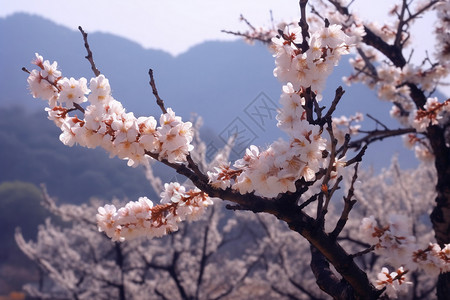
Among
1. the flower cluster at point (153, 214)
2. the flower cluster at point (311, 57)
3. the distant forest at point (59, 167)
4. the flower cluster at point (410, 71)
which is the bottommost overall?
the flower cluster at point (153, 214)

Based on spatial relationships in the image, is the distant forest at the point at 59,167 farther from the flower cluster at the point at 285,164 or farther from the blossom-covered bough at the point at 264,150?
the flower cluster at the point at 285,164

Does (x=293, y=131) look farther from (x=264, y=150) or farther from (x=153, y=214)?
(x=153, y=214)

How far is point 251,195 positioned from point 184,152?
35 cm

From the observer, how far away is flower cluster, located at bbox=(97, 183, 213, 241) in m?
1.87

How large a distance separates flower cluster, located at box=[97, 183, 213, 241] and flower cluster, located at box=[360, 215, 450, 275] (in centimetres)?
106

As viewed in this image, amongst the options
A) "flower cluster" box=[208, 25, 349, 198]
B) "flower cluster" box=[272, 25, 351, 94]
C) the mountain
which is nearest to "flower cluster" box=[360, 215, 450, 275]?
"flower cluster" box=[208, 25, 349, 198]

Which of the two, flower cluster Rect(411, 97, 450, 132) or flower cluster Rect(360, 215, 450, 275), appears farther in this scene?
flower cluster Rect(411, 97, 450, 132)

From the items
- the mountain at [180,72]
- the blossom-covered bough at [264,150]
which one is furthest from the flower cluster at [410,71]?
the mountain at [180,72]

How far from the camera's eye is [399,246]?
223cm

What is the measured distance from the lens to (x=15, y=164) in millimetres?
38781

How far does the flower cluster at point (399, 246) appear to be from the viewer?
2240 mm

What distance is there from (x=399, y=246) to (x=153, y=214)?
56.4 inches

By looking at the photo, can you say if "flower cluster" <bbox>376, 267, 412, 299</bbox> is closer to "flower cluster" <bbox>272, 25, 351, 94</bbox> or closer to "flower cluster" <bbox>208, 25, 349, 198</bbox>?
"flower cluster" <bbox>208, 25, 349, 198</bbox>

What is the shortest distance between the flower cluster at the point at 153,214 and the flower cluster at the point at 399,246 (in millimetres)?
1062
